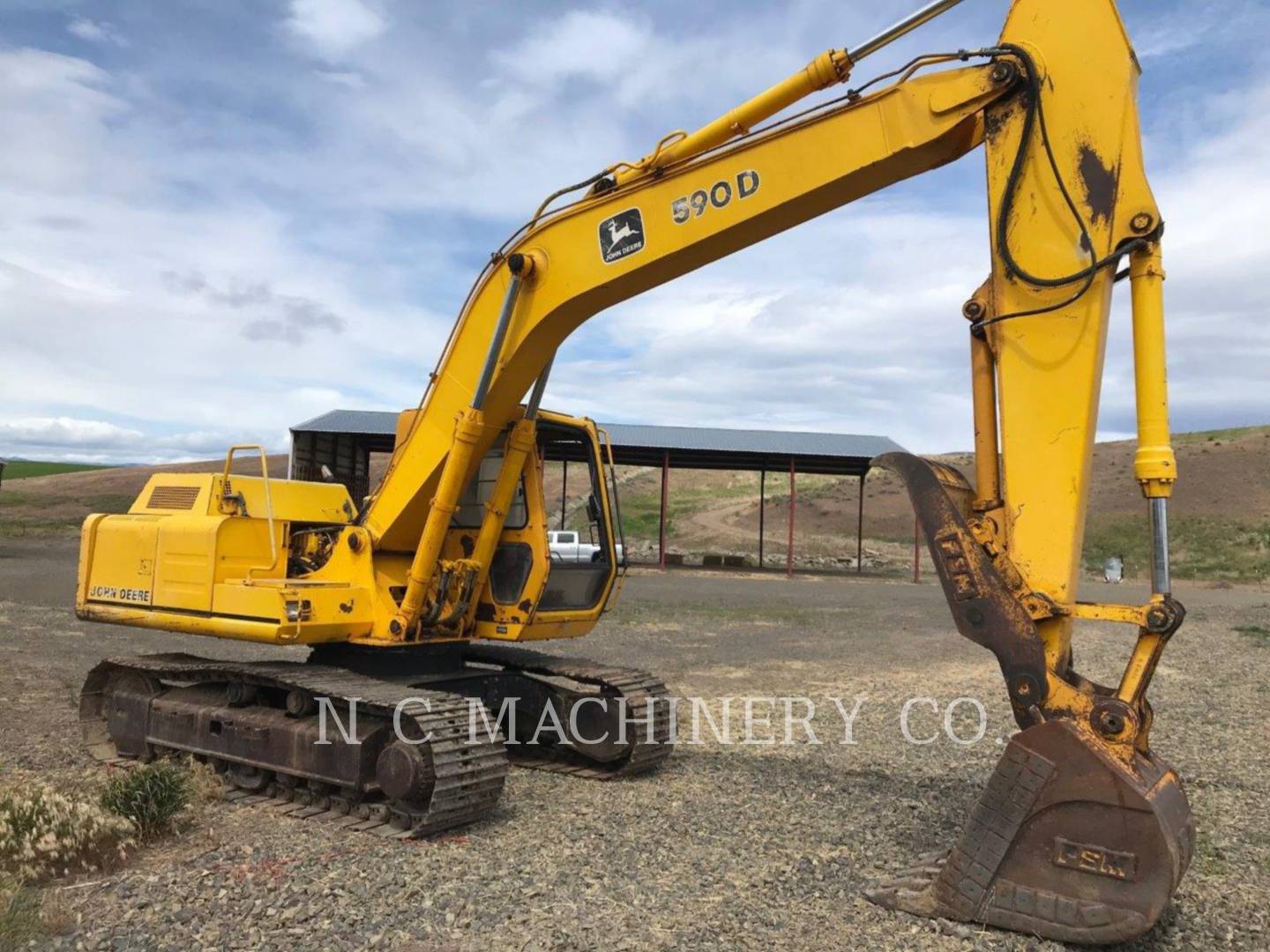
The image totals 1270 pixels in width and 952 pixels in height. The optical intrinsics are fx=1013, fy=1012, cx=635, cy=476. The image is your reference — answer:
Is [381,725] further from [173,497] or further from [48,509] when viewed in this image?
[48,509]

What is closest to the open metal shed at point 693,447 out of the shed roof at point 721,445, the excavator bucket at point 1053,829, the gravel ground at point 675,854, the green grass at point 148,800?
the shed roof at point 721,445

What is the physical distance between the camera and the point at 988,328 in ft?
17.1

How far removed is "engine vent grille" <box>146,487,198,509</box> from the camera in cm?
Answer: 796

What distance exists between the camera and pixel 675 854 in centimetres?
573

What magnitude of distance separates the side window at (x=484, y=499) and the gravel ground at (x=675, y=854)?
1971 millimetres

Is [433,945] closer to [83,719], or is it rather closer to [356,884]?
[356,884]

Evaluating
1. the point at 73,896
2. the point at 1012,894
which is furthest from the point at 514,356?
the point at 1012,894

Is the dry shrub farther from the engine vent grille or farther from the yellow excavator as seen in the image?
the engine vent grille

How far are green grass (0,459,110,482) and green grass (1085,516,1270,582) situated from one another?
78028 millimetres

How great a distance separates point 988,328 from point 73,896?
532cm

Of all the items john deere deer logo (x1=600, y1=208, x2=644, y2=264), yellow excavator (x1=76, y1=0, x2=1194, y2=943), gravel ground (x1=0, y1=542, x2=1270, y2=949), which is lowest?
gravel ground (x1=0, y1=542, x2=1270, y2=949)
